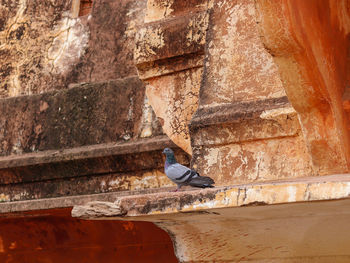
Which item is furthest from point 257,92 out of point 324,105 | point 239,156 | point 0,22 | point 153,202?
point 0,22

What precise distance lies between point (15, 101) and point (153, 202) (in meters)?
2.93

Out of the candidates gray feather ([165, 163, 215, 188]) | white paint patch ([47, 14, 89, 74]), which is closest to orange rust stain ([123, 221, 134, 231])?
white paint patch ([47, 14, 89, 74])

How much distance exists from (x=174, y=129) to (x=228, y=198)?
165 cm

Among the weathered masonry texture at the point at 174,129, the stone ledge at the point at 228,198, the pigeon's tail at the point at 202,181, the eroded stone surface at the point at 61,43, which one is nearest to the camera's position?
the stone ledge at the point at 228,198

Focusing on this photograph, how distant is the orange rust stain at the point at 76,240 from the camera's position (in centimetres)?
437

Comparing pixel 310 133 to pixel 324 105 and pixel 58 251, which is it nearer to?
pixel 324 105

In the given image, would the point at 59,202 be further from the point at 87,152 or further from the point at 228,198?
the point at 228,198

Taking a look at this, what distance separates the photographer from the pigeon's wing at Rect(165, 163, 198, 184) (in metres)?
2.76

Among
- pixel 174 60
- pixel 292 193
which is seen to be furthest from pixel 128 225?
pixel 292 193

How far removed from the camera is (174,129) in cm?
387

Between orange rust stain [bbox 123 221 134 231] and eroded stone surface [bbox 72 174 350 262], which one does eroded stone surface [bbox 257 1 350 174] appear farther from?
orange rust stain [bbox 123 221 134 231]

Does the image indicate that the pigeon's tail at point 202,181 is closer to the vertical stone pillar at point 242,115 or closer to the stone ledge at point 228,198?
the stone ledge at point 228,198

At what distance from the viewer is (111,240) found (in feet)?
14.8

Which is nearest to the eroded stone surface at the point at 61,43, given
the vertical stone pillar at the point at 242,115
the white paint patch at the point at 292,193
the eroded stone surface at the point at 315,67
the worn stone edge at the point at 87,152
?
the worn stone edge at the point at 87,152
